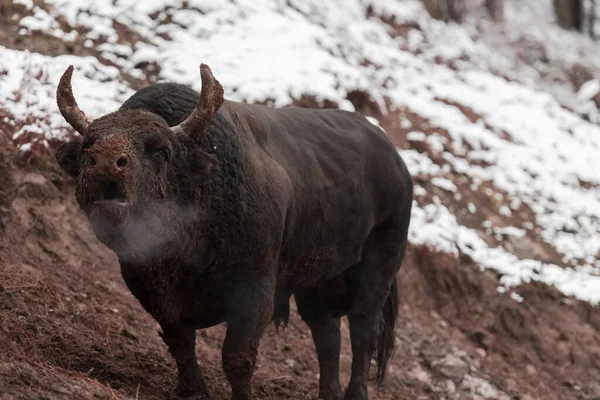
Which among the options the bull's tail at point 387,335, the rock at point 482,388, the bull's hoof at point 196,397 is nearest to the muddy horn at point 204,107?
the bull's hoof at point 196,397

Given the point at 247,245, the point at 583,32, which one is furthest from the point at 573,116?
the point at 247,245

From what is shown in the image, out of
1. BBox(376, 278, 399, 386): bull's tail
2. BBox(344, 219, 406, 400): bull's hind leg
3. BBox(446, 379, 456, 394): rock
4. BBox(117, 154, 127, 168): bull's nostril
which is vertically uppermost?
BBox(117, 154, 127, 168): bull's nostril

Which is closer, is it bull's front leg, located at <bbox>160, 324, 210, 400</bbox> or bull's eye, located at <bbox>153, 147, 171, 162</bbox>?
bull's eye, located at <bbox>153, 147, 171, 162</bbox>

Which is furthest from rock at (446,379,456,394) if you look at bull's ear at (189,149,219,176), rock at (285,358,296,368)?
bull's ear at (189,149,219,176)

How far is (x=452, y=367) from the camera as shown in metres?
9.38

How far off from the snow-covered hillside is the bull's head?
3703mm

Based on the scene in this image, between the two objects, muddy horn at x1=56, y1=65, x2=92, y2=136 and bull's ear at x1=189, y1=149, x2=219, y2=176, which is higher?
muddy horn at x1=56, y1=65, x2=92, y2=136

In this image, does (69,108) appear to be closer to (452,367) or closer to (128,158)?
(128,158)

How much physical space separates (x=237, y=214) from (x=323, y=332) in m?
2.51

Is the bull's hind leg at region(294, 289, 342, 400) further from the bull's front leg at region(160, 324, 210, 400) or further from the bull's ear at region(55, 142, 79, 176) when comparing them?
the bull's ear at region(55, 142, 79, 176)

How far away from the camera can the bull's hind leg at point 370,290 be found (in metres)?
7.34

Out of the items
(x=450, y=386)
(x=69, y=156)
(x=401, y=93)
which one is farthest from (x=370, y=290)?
(x=401, y=93)

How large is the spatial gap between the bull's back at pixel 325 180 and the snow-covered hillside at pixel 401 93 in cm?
300

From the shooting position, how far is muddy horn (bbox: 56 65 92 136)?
4988mm
